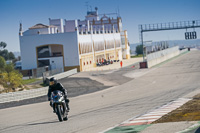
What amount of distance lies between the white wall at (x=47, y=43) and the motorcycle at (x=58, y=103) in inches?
2035

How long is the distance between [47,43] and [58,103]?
53767 millimetres

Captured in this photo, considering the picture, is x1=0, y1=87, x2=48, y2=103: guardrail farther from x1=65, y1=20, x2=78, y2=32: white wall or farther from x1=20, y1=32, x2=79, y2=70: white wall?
x1=65, y1=20, x2=78, y2=32: white wall

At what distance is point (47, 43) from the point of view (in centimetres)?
6731

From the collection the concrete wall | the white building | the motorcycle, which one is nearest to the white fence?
the motorcycle

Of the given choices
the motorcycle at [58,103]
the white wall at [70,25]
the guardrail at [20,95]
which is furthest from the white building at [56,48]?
the motorcycle at [58,103]

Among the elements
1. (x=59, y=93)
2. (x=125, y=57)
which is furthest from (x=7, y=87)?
(x=125, y=57)

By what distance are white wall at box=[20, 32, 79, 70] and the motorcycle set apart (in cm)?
5169

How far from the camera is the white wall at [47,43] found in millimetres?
66875

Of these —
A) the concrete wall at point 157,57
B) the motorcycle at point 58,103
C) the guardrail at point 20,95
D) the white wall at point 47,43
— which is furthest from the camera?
the white wall at point 47,43

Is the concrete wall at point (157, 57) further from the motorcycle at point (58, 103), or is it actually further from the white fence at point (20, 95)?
the motorcycle at point (58, 103)

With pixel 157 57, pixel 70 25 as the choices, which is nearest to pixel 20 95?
pixel 157 57

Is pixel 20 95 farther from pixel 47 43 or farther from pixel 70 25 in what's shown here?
pixel 70 25

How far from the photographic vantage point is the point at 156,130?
36.1 ft

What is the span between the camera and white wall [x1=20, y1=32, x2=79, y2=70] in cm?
6688
